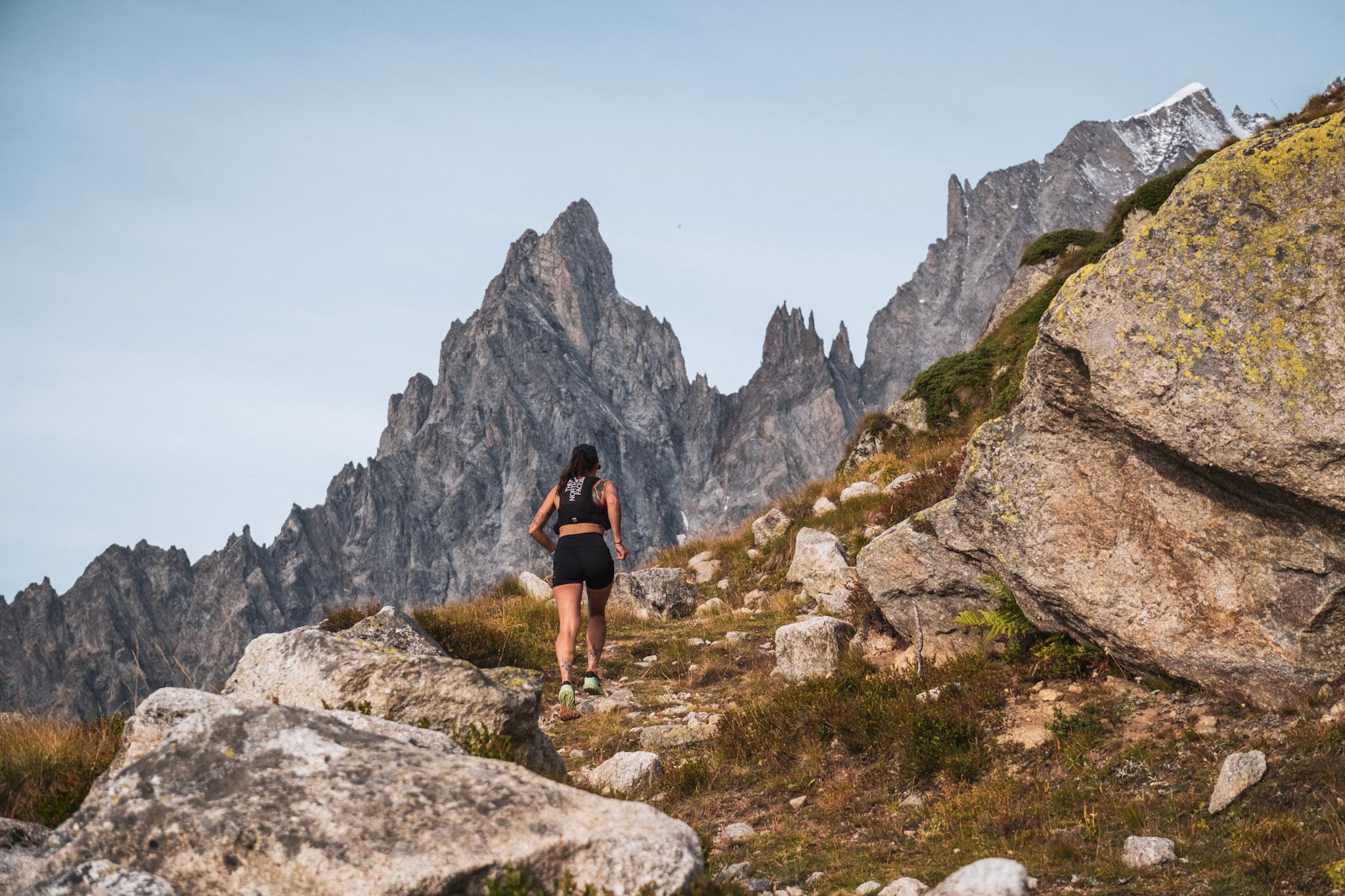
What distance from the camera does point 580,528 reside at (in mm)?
10422

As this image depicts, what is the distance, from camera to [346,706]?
5.99 metres

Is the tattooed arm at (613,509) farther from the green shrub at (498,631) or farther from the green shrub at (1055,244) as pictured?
the green shrub at (1055,244)

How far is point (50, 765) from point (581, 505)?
572 centimetres

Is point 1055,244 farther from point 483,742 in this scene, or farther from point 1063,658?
point 483,742

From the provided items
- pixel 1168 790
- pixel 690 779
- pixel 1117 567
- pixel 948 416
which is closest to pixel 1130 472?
pixel 1117 567

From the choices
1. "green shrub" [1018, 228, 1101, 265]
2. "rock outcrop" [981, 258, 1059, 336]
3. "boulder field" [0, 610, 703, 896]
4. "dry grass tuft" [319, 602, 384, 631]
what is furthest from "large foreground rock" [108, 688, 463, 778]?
"green shrub" [1018, 228, 1101, 265]

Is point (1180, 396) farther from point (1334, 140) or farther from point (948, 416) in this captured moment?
point (948, 416)

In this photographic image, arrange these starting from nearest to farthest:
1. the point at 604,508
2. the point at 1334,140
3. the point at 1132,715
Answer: the point at 1334,140
the point at 1132,715
the point at 604,508

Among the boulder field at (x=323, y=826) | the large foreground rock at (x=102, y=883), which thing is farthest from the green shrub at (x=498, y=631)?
the large foreground rock at (x=102, y=883)

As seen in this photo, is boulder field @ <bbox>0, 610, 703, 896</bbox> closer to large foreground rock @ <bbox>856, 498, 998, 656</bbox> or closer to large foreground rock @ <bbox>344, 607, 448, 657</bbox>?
large foreground rock @ <bbox>344, 607, 448, 657</bbox>

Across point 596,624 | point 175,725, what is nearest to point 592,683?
point 596,624

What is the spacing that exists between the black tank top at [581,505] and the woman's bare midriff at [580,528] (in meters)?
0.03

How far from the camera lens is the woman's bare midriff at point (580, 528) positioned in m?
10.4

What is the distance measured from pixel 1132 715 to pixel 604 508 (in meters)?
5.96
